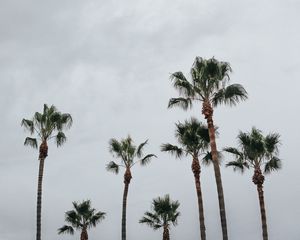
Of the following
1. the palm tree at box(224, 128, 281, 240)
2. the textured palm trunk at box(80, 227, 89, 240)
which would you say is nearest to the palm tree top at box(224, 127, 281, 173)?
the palm tree at box(224, 128, 281, 240)

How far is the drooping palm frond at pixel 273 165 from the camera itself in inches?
1522

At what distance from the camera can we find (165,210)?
51969 millimetres

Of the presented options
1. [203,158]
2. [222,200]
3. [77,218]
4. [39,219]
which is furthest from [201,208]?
[77,218]

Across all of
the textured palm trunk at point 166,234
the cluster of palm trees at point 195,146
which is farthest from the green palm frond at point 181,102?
the textured palm trunk at point 166,234

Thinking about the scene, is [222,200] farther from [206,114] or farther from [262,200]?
[262,200]

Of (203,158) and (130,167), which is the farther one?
(130,167)

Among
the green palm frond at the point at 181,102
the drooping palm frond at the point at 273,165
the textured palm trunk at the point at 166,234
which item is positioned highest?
the green palm frond at the point at 181,102

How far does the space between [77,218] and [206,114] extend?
27.7 m

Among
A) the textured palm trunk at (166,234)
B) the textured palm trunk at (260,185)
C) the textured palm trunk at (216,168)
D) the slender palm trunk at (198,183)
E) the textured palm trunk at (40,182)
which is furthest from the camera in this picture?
the textured palm trunk at (166,234)

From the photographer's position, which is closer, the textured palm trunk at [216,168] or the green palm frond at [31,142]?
the textured palm trunk at [216,168]

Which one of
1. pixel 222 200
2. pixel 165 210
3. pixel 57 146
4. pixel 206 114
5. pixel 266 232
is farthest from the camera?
pixel 165 210

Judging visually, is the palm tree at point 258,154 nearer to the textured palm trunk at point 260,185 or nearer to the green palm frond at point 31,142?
the textured palm trunk at point 260,185

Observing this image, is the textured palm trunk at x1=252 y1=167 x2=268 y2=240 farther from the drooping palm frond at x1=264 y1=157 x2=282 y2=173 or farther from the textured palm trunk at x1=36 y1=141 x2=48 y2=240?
the textured palm trunk at x1=36 y1=141 x2=48 y2=240

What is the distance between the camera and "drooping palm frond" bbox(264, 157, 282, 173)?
38656 mm
